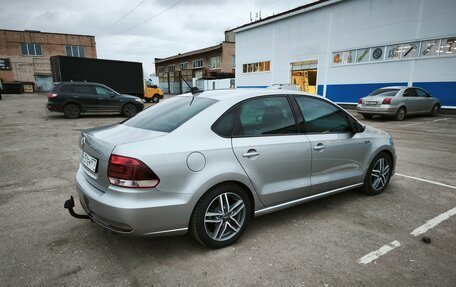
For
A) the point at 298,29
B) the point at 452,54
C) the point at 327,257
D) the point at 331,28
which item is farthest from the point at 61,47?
the point at 327,257

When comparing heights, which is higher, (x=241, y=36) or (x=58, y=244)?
(x=241, y=36)

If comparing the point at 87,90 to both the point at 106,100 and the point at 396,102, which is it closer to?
the point at 106,100

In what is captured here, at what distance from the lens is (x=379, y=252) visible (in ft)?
8.87

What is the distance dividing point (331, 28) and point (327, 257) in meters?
20.3

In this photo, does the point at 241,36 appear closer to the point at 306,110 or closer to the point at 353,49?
the point at 353,49

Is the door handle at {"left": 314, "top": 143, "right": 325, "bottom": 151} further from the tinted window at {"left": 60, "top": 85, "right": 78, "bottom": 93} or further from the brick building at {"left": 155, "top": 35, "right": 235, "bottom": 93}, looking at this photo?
the brick building at {"left": 155, "top": 35, "right": 235, "bottom": 93}

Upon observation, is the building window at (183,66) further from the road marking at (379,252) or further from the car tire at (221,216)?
the road marking at (379,252)

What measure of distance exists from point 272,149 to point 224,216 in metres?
0.85

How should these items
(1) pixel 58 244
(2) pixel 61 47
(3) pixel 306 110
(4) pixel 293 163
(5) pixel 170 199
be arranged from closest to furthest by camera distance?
1. (5) pixel 170 199
2. (1) pixel 58 244
3. (4) pixel 293 163
4. (3) pixel 306 110
5. (2) pixel 61 47

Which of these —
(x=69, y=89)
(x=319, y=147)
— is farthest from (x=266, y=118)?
(x=69, y=89)

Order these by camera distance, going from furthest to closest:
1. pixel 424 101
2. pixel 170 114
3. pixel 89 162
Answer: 1. pixel 424 101
2. pixel 170 114
3. pixel 89 162

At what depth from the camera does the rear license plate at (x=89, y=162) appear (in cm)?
254

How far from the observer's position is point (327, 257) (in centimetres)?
262

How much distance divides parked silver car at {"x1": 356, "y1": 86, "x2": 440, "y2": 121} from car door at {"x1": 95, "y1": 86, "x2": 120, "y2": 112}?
11603 mm
